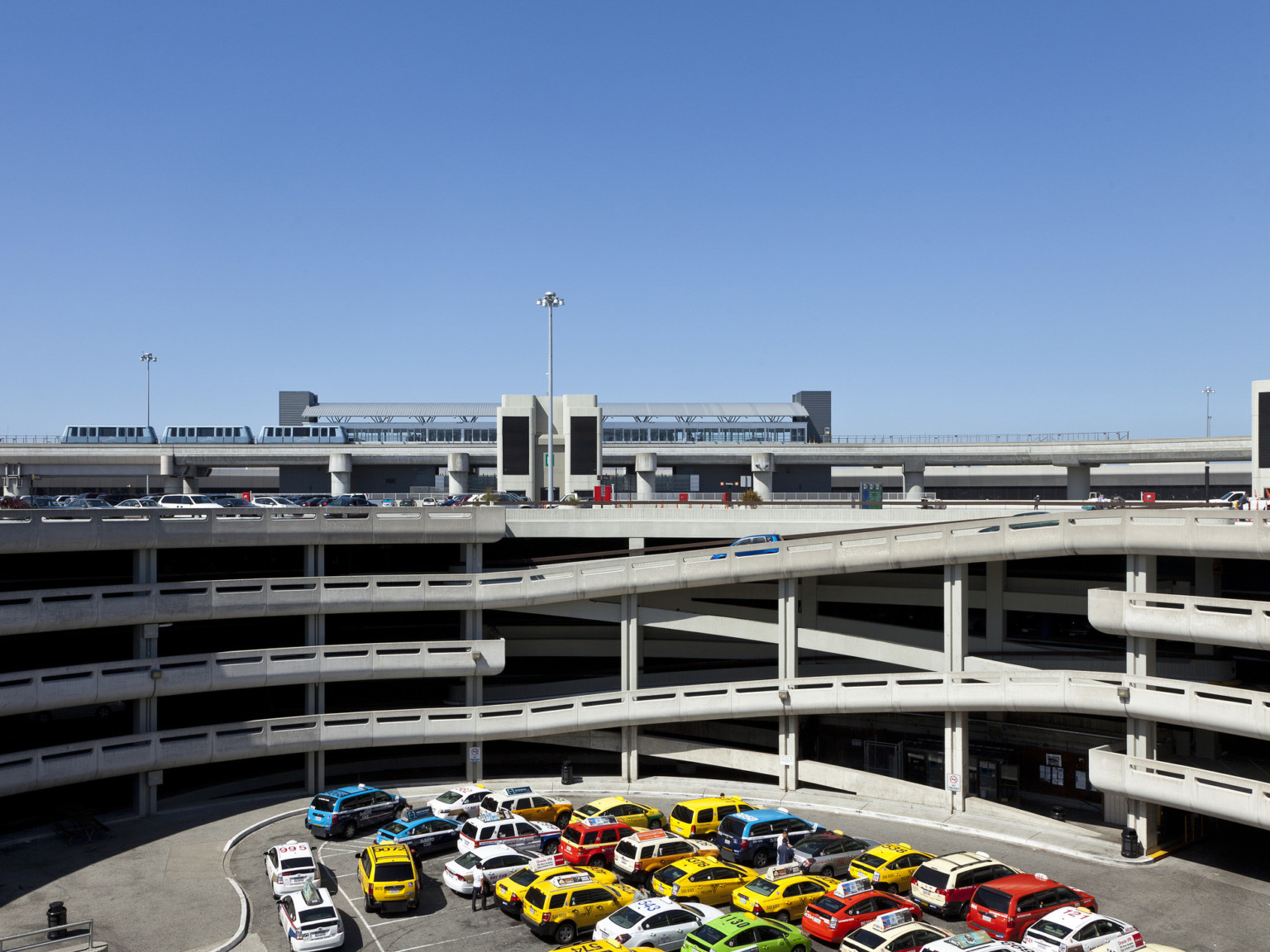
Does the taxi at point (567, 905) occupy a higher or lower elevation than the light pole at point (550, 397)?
lower

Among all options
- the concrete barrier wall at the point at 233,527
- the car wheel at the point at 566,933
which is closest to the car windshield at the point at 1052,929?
the car wheel at the point at 566,933

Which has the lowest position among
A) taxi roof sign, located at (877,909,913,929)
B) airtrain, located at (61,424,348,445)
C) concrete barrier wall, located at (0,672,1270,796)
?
taxi roof sign, located at (877,909,913,929)

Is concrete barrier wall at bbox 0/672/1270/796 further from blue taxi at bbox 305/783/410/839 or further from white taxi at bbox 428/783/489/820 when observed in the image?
white taxi at bbox 428/783/489/820

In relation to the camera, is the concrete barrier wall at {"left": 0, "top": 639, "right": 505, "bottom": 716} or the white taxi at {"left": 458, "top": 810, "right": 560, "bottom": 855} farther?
the concrete barrier wall at {"left": 0, "top": 639, "right": 505, "bottom": 716}

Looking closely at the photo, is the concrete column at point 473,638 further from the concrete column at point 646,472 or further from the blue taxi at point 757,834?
the concrete column at point 646,472

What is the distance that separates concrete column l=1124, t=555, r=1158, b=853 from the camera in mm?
32625

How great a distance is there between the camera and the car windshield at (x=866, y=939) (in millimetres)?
23719

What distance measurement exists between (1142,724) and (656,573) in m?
18.6

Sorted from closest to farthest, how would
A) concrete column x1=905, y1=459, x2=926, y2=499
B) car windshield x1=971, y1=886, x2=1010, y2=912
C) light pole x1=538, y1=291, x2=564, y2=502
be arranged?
car windshield x1=971, y1=886, x2=1010, y2=912 < light pole x1=538, y1=291, x2=564, y2=502 < concrete column x1=905, y1=459, x2=926, y2=499

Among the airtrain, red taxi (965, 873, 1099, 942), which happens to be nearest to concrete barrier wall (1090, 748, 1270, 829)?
red taxi (965, 873, 1099, 942)

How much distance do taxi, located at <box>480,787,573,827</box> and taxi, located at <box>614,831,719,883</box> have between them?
5.01 meters

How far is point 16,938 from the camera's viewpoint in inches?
1003

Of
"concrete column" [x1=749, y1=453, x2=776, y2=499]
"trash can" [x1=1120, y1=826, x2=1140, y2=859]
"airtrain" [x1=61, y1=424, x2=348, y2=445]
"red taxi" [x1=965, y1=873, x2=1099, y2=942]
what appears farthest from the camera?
"airtrain" [x1=61, y1=424, x2=348, y2=445]

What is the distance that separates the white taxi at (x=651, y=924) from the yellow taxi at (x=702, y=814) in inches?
312
